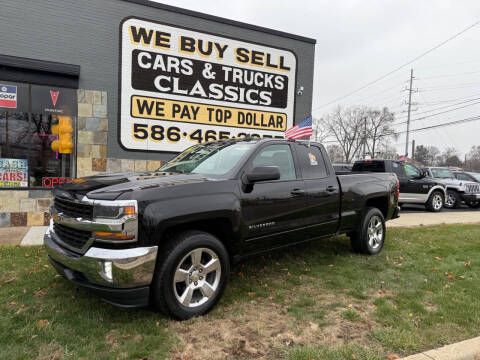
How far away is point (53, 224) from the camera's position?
3605 millimetres

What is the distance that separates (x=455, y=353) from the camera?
274 cm

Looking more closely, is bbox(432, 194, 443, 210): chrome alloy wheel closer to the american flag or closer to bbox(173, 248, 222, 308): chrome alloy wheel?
the american flag

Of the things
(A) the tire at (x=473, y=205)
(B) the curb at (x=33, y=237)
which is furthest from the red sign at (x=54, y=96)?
(A) the tire at (x=473, y=205)

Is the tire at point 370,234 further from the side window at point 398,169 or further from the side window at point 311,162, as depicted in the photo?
the side window at point 398,169

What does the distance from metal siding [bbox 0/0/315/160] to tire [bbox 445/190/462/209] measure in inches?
492

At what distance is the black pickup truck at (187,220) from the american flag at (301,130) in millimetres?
5224

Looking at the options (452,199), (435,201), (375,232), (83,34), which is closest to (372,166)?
(435,201)

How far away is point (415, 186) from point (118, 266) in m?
12.4

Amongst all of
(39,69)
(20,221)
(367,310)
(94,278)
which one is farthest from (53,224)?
(39,69)

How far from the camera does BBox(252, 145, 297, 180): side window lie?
13.5 feet

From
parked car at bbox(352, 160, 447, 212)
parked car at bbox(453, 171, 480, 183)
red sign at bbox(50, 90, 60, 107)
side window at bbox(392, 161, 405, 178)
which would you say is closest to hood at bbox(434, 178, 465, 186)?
parked car at bbox(453, 171, 480, 183)

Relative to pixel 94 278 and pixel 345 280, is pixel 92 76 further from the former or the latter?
pixel 345 280

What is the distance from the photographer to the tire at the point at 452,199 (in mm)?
14547

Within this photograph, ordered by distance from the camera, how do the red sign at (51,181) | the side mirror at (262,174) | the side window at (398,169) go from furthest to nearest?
the side window at (398,169) < the red sign at (51,181) < the side mirror at (262,174)
